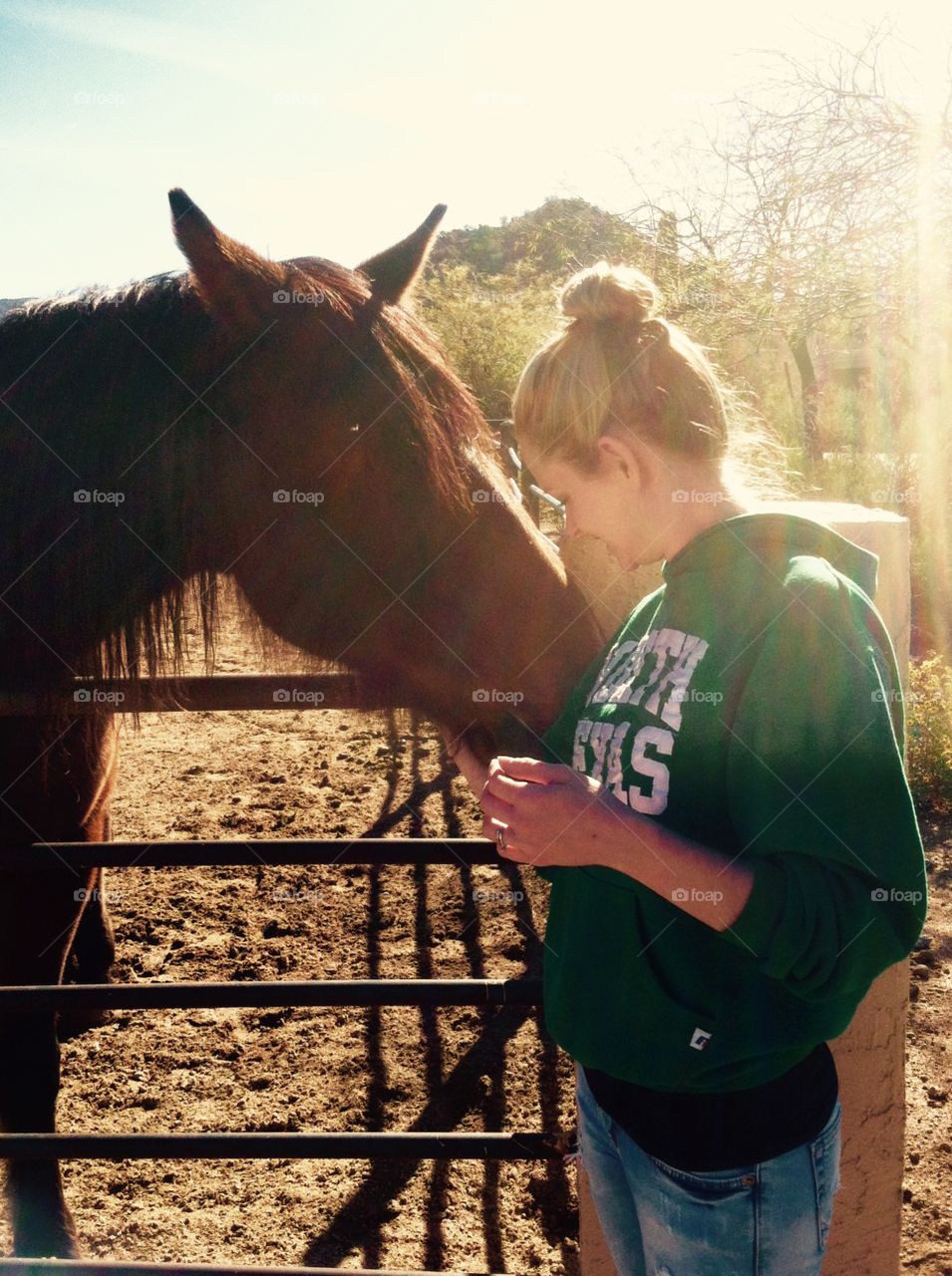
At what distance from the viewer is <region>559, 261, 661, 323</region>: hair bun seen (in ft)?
4.57

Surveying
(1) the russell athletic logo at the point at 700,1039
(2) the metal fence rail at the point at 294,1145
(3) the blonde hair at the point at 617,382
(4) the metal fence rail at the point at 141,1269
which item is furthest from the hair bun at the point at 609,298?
(4) the metal fence rail at the point at 141,1269

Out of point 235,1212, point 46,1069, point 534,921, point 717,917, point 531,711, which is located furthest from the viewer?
point 534,921

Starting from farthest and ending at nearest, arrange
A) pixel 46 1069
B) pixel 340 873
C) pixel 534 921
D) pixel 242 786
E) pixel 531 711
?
pixel 242 786, pixel 340 873, pixel 534 921, pixel 46 1069, pixel 531 711

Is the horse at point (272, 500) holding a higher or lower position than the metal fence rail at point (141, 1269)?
higher

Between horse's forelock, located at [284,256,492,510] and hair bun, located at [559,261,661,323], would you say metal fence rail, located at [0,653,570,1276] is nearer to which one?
horse's forelock, located at [284,256,492,510]

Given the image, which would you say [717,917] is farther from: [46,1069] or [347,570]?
[46,1069]

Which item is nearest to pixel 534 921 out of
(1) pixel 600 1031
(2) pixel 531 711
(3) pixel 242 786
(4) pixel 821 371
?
(3) pixel 242 786

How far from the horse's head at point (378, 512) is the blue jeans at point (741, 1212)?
868 millimetres

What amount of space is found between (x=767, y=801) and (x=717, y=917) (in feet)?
0.52

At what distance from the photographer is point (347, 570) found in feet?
6.54

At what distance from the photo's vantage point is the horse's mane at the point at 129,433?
198 cm

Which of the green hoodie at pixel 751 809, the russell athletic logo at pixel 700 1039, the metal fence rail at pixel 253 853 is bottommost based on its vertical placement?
the russell athletic logo at pixel 700 1039

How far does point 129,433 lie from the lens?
1.98 m

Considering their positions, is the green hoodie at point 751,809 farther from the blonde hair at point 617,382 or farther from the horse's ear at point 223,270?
the horse's ear at point 223,270
